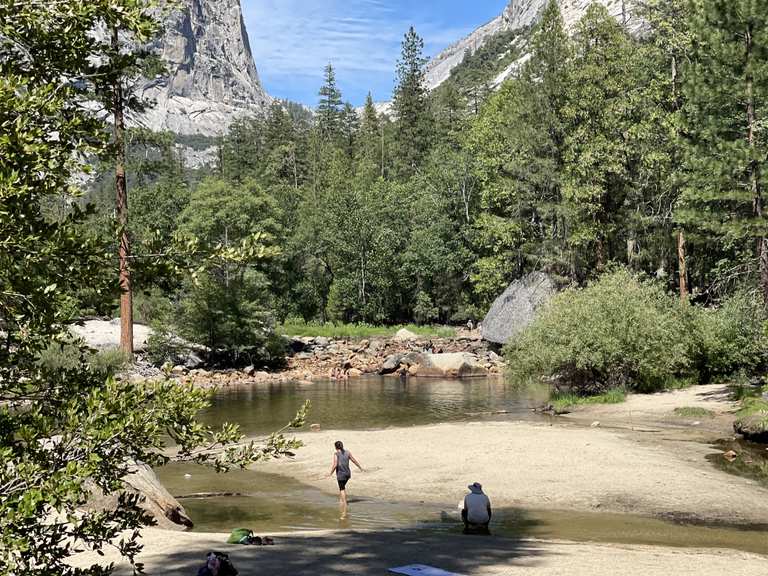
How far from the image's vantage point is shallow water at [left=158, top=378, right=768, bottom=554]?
1457 cm

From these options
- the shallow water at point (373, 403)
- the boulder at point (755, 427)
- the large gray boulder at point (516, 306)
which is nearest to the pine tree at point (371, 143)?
the large gray boulder at point (516, 306)

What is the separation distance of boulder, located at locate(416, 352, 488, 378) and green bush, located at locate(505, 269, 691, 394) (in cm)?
1327

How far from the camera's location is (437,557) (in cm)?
1173

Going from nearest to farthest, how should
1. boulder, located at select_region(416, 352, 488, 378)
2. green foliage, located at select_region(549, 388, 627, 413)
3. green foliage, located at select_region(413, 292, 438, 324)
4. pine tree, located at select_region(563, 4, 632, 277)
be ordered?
green foliage, located at select_region(549, 388, 627, 413) → pine tree, located at select_region(563, 4, 632, 277) → boulder, located at select_region(416, 352, 488, 378) → green foliage, located at select_region(413, 292, 438, 324)

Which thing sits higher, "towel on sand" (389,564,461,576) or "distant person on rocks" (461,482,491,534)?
"towel on sand" (389,564,461,576)

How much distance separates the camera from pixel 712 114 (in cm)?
2962

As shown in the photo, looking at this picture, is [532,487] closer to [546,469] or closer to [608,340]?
[546,469]

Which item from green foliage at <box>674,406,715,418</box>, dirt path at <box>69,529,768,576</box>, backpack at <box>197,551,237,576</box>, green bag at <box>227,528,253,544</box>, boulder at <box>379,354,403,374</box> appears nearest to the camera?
backpack at <box>197,551,237,576</box>

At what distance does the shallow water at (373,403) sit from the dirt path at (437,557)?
14.1 m

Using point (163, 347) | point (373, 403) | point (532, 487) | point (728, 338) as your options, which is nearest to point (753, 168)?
point (728, 338)

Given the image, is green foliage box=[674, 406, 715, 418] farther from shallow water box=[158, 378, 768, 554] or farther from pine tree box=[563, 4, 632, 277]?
pine tree box=[563, 4, 632, 277]

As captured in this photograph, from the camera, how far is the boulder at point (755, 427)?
22.9 metres

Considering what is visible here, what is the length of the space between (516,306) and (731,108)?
2288cm

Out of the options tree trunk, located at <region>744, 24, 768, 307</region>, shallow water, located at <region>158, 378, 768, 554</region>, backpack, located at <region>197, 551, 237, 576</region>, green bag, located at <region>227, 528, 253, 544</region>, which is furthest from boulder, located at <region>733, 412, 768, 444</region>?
backpack, located at <region>197, 551, 237, 576</region>
